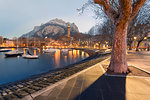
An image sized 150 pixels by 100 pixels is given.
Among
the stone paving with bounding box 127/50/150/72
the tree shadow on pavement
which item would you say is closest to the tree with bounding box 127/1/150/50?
the stone paving with bounding box 127/50/150/72

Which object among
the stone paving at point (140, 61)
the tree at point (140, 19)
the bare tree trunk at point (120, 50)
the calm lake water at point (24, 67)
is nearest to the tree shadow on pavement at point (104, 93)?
the bare tree trunk at point (120, 50)

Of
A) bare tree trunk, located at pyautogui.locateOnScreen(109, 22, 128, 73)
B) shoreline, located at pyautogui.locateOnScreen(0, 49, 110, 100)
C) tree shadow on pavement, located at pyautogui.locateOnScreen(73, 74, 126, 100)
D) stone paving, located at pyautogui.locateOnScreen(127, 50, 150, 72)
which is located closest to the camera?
tree shadow on pavement, located at pyautogui.locateOnScreen(73, 74, 126, 100)

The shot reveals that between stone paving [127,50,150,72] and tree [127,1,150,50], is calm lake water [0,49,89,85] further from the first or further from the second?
tree [127,1,150,50]

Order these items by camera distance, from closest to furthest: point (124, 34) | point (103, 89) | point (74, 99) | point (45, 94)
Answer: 1. point (74, 99)
2. point (45, 94)
3. point (103, 89)
4. point (124, 34)

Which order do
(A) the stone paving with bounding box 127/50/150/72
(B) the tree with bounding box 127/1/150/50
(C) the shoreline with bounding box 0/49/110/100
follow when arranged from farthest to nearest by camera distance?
(B) the tree with bounding box 127/1/150/50
(A) the stone paving with bounding box 127/50/150/72
(C) the shoreline with bounding box 0/49/110/100

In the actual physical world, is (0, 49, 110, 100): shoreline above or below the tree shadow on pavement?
below

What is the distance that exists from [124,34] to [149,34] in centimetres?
2558

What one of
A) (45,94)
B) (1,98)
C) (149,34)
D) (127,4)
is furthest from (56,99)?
(149,34)

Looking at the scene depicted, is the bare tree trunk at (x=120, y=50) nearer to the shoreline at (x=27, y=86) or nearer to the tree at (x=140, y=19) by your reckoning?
the shoreline at (x=27, y=86)

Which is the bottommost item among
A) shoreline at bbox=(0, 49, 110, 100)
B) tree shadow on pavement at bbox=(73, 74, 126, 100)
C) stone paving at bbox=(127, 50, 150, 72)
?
shoreline at bbox=(0, 49, 110, 100)

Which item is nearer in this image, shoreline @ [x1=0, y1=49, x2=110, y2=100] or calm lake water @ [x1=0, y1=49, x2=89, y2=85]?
shoreline @ [x1=0, y1=49, x2=110, y2=100]

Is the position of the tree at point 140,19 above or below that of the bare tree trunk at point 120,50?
above

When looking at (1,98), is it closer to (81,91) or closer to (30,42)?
(81,91)

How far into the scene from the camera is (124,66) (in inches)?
234
